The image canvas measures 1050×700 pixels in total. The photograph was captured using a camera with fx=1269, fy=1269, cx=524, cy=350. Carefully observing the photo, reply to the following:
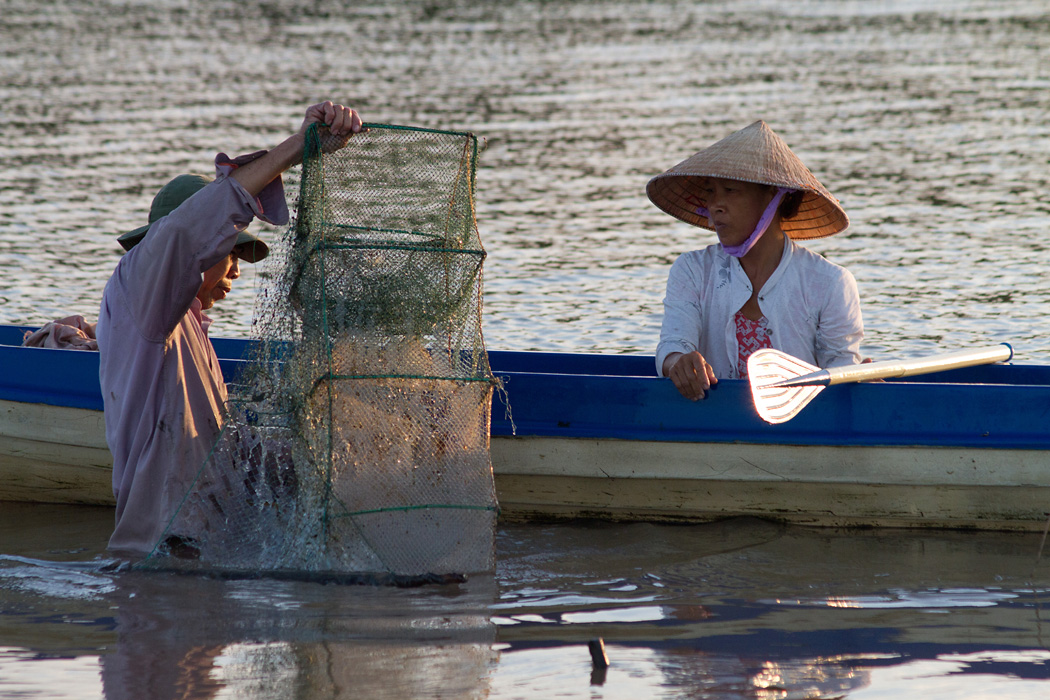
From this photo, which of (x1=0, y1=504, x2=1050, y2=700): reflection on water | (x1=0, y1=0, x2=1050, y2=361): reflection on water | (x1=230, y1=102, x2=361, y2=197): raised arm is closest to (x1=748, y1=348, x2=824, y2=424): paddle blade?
(x1=0, y1=504, x2=1050, y2=700): reflection on water

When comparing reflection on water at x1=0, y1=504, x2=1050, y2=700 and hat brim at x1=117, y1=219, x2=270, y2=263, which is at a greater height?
hat brim at x1=117, y1=219, x2=270, y2=263

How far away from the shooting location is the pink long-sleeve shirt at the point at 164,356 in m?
4.00

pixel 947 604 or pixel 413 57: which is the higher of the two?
pixel 413 57

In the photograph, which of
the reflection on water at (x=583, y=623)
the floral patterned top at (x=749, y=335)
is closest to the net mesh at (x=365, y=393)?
the reflection on water at (x=583, y=623)

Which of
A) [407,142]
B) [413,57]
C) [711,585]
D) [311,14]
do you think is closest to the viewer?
[407,142]

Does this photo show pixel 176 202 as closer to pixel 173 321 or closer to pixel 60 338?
pixel 173 321

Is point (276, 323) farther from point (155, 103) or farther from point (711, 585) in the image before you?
point (155, 103)

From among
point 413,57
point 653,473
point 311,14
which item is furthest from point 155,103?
point 653,473

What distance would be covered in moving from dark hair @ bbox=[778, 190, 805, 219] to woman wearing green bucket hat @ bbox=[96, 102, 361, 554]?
184 centimetres

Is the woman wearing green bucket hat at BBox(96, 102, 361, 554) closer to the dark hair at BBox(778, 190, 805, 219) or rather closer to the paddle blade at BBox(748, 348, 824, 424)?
the paddle blade at BBox(748, 348, 824, 424)

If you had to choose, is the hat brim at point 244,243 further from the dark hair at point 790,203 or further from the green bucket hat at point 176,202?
the dark hair at point 790,203

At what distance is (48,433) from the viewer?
569 cm

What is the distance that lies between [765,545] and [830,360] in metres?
0.81

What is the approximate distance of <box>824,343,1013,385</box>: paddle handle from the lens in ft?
15.6
